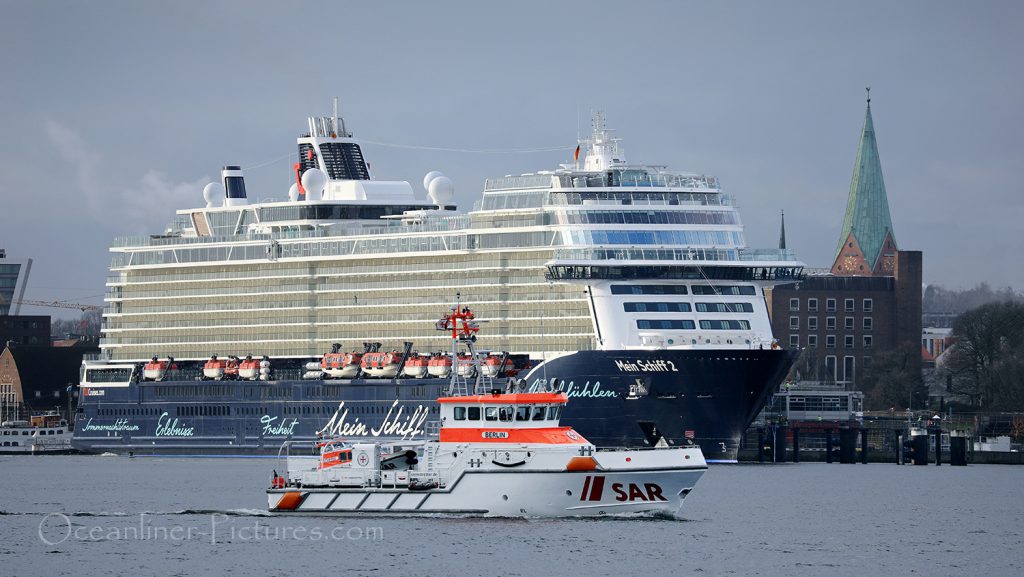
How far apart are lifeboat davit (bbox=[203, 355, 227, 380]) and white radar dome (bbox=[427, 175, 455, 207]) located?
15.7 metres

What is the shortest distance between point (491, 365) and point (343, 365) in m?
11.3

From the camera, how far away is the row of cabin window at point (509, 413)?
6406cm

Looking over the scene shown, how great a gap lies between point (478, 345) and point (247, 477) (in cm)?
1587

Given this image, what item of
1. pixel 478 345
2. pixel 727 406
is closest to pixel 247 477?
pixel 478 345

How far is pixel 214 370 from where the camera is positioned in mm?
114000

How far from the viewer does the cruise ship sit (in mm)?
94062

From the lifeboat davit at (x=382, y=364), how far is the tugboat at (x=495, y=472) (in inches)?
1506

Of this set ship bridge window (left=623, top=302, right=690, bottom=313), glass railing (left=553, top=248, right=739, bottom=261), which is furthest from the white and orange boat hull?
glass railing (left=553, top=248, right=739, bottom=261)

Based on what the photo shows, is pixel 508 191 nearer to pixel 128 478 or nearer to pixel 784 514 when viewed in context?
pixel 128 478

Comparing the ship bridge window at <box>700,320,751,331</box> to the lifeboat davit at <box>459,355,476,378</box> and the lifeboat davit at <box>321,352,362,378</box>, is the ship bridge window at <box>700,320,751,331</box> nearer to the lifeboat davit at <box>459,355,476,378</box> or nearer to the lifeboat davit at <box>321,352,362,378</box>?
the lifeboat davit at <box>459,355,476,378</box>

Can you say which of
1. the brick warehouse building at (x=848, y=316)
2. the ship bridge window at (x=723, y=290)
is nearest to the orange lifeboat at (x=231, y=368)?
the ship bridge window at (x=723, y=290)

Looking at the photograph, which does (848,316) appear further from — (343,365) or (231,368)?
(343,365)

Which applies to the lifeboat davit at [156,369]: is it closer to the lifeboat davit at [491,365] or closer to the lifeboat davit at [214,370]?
the lifeboat davit at [214,370]

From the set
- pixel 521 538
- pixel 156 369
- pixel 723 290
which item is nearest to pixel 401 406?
pixel 723 290
